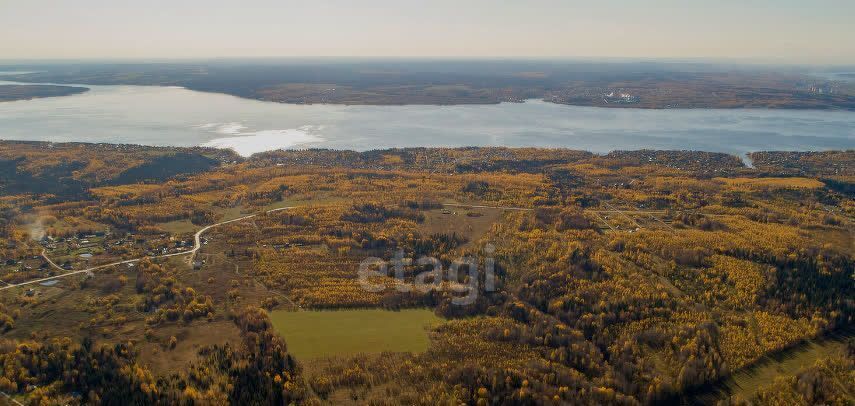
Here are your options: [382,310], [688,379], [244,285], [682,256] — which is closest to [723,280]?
[682,256]

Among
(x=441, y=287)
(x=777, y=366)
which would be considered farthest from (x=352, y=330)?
(x=777, y=366)

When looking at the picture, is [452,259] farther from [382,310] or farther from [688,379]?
[688,379]

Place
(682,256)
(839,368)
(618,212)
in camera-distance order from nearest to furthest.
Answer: (839,368), (682,256), (618,212)
